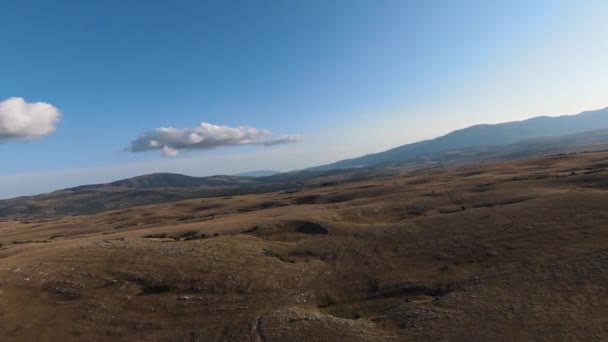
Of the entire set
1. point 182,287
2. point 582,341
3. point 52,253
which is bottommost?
point 582,341

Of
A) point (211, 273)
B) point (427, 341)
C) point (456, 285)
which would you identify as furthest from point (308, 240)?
point (427, 341)

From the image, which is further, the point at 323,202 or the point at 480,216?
the point at 323,202

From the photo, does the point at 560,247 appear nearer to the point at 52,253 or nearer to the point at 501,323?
the point at 501,323

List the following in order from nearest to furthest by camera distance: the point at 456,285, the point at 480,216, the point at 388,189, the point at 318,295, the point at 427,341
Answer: the point at 427,341, the point at 456,285, the point at 318,295, the point at 480,216, the point at 388,189

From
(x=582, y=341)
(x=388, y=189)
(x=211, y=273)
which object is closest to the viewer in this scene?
(x=582, y=341)

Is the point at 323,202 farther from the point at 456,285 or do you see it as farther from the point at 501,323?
the point at 501,323

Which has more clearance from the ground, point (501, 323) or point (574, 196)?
point (574, 196)
